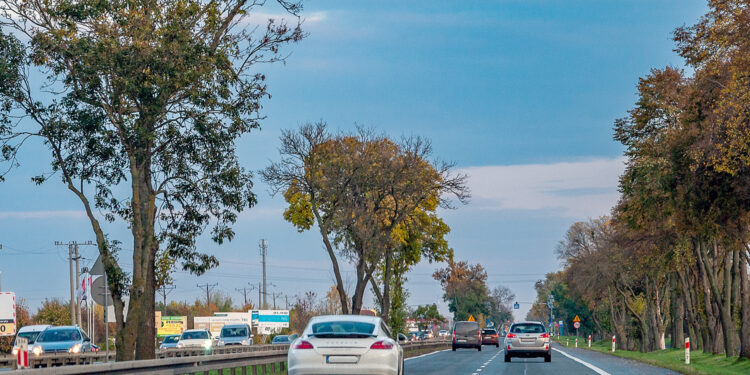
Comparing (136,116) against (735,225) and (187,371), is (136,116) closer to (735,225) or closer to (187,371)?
(187,371)

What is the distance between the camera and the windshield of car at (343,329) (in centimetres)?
1805

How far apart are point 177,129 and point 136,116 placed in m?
1.42

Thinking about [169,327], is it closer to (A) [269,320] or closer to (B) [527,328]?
(A) [269,320]

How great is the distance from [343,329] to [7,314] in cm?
2686

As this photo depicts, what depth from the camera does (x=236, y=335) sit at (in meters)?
50.5

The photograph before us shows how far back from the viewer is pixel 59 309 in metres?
102

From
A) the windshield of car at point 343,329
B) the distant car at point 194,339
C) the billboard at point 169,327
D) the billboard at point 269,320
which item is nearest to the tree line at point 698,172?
the windshield of car at point 343,329

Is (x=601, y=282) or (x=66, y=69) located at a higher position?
(x=66, y=69)

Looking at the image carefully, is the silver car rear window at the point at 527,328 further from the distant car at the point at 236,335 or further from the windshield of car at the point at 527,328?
the distant car at the point at 236,335

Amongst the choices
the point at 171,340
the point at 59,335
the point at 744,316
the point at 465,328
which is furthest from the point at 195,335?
the point at 744,316

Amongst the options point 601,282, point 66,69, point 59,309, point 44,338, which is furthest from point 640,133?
point 59,309

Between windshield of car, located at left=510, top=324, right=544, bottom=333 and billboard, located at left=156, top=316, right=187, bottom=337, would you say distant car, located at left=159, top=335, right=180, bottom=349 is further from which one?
billboard, located at left=156, top=316, right=187, bottom=337

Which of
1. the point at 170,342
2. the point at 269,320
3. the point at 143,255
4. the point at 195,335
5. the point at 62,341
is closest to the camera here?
the point at 143,255

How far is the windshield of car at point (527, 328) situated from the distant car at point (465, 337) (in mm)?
24578
